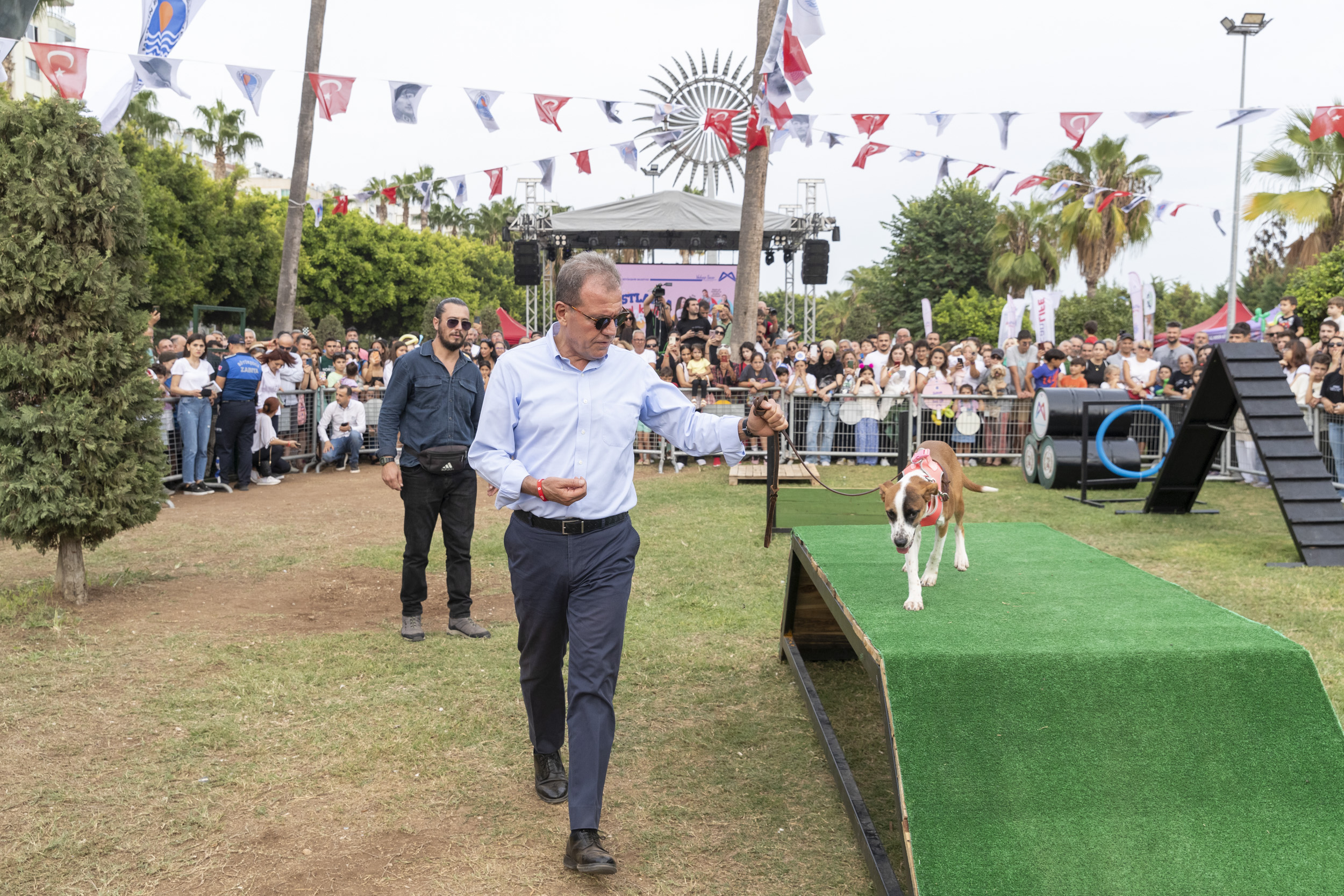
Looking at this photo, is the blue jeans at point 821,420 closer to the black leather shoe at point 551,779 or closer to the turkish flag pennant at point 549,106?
the turkish flag pennant at point 549,106

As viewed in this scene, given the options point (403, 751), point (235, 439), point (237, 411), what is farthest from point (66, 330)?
point (235, 439)

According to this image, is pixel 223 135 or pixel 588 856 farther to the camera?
pixel 223 135

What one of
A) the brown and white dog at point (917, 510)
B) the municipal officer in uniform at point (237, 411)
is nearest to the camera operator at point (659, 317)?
the municipal officer in uniform at point (237, 411)

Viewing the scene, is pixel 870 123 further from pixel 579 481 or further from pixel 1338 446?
pixel 579 481

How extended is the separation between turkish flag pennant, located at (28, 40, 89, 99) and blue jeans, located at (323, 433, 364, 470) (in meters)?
5.80

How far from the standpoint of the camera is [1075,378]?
14.7 metres

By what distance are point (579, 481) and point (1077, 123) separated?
14050 millimetres

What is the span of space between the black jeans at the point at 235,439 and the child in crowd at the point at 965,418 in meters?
10.1

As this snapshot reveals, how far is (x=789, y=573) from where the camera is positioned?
19.4ft

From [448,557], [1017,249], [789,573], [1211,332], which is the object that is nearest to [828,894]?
[789,573]

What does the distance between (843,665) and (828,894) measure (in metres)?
2.74

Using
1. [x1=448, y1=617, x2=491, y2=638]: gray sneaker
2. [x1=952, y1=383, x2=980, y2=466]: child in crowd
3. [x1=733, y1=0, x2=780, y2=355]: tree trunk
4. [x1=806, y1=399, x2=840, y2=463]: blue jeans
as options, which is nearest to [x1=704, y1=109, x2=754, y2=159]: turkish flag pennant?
[x1=733, y1=0, x2=780, y2=355]: tree trunk

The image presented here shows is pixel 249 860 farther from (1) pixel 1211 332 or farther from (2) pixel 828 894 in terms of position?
(1) pixel 1211 332

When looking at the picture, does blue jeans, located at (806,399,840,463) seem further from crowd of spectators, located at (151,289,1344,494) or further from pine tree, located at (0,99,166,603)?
pine tree, located at (0,99,166,603)
